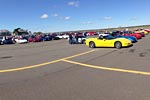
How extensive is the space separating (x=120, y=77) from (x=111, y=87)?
1.49 metres

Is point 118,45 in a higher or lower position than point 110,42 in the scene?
lower

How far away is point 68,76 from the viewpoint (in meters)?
9.06

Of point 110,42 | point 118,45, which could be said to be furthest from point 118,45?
point 110,42

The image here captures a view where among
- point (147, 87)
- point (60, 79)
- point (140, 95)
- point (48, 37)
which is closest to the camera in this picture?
point (140, 95)

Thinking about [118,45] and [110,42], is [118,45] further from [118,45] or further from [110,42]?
[110,42]

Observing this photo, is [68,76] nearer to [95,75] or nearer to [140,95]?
[95,75]

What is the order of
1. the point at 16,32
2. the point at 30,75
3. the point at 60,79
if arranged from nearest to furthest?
the point at 60,79, the point at 30,75, the point at 16,32

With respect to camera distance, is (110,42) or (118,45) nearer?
(118,45)

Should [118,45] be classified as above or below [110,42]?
below

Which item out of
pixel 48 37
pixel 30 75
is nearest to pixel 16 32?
pixel 48 37

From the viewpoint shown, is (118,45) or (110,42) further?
(110,42)

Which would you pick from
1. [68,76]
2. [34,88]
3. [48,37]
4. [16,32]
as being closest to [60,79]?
[68,76]

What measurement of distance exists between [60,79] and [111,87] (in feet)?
7.49

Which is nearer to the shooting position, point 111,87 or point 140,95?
point 140,95
